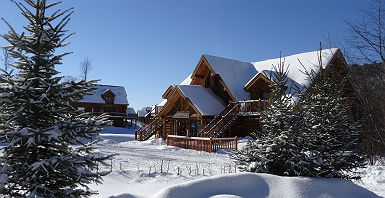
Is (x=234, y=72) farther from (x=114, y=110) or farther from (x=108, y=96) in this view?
(x=114, y=110)

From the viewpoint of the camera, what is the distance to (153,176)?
28.9ft

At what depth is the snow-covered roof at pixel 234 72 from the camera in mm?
25969

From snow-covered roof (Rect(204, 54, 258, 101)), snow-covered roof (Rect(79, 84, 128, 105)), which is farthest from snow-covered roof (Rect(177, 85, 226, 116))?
snow-covered roof (Rect(79, 84, 128, 105))

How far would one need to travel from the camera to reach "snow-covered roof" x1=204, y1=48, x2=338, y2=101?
81.4 feet

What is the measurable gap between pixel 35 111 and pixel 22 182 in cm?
123

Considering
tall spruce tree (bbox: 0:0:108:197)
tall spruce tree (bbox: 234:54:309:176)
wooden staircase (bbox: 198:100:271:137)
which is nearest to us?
tall spruce tree (bbox: 0:0:108:197)

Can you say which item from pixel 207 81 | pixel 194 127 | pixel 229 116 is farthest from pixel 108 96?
pixel 229 116

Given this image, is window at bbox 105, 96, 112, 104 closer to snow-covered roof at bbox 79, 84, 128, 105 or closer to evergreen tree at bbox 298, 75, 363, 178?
snow-covered roof at bbox 79, 84, 128, 105

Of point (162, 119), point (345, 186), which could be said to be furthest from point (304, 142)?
point (162, 119)

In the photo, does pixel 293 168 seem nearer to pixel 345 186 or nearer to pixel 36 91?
pixel 345 186

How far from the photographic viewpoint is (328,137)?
330 inches

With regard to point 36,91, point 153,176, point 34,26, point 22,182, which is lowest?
point 153,176

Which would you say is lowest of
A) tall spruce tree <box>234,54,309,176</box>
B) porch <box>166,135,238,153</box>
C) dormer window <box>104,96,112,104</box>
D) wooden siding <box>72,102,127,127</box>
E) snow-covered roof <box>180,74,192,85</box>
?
porch <box>166,135,238,153</box>

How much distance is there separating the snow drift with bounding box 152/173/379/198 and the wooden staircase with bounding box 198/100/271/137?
14.9 m
